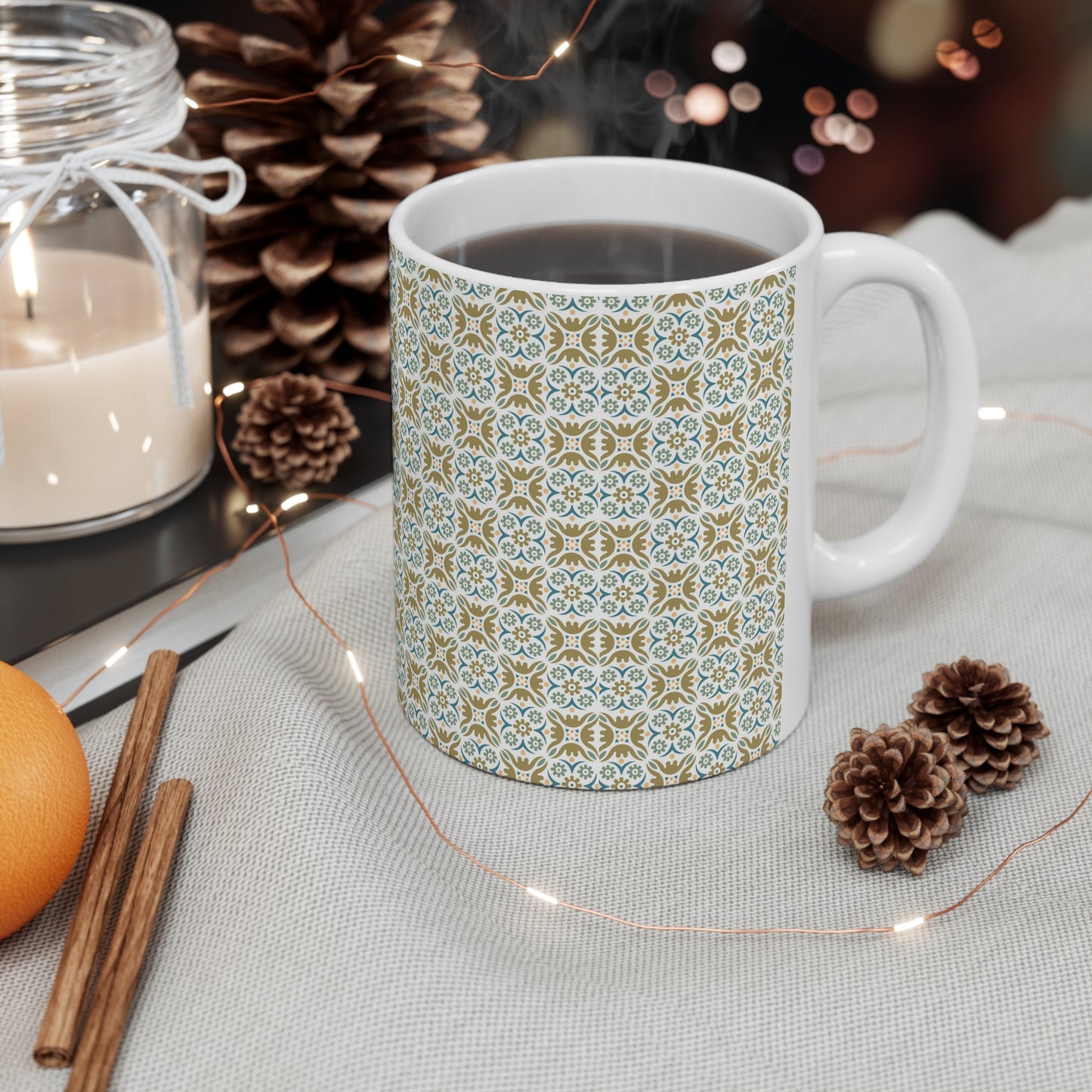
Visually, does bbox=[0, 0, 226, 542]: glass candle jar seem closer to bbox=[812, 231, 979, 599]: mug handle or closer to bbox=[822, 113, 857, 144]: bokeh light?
bbox=[812, 231, 979, 599]: mug handle

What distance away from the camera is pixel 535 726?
0.53 metres

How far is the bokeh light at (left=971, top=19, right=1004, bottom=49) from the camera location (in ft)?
3.99

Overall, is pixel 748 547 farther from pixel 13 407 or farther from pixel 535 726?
pixel 13 407

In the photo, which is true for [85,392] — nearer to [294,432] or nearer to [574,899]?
[294,432]

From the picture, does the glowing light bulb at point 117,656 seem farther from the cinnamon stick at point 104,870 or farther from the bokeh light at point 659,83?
the bokeh light at point 659,83

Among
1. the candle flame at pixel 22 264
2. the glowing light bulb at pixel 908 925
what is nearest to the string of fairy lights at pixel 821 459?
the glowing light bulb at pixel 908 925

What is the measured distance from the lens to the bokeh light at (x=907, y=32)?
118cm

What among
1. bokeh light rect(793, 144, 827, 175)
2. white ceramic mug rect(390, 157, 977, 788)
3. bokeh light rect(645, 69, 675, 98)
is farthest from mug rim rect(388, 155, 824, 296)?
bokeh light rect(793, 144, 827, 175)

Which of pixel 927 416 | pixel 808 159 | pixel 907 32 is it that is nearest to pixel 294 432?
pixel 927 416

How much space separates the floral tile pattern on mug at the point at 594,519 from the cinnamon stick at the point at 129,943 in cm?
12

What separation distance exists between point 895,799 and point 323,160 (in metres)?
0.55

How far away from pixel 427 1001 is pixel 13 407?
1.27 feet

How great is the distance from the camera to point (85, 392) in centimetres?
67

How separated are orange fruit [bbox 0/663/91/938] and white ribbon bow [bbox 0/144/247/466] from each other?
208 mm
